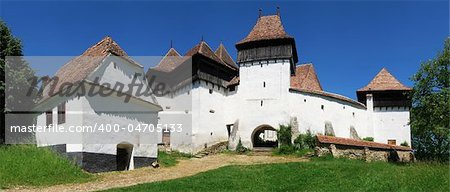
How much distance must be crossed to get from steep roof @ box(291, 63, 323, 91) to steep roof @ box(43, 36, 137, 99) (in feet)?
43.3

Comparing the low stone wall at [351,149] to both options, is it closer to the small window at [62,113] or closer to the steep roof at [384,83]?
the steep roof at [384,83]

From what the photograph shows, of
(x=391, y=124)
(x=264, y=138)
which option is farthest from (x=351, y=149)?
(x=264, y=138)

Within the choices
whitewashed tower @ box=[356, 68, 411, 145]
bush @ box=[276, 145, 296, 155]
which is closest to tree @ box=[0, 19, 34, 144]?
bush @ box=[276, 145, 296, 155]

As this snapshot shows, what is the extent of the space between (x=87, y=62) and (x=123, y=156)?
4.94 metres

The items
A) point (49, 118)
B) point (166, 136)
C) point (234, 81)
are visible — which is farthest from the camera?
point (234, 81)

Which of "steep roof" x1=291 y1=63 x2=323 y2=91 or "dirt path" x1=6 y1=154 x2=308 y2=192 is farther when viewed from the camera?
"steep roof" x1=291 y1=63 x2=323 y2=91

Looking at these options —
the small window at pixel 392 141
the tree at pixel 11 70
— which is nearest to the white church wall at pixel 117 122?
the tree at pixel 11 70

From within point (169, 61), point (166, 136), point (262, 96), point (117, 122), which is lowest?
point (166, 136)

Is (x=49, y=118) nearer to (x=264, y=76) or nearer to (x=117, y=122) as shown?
(x=117, y=122)

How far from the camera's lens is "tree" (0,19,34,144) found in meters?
20.3

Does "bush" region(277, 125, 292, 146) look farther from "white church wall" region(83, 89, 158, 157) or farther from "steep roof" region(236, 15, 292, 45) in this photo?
"white church wall" region(83, 89, 158, 157)

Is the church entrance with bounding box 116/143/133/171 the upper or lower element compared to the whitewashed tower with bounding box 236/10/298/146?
lower

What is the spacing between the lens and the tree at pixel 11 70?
20.3 meters

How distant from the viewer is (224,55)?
33.9 meters
